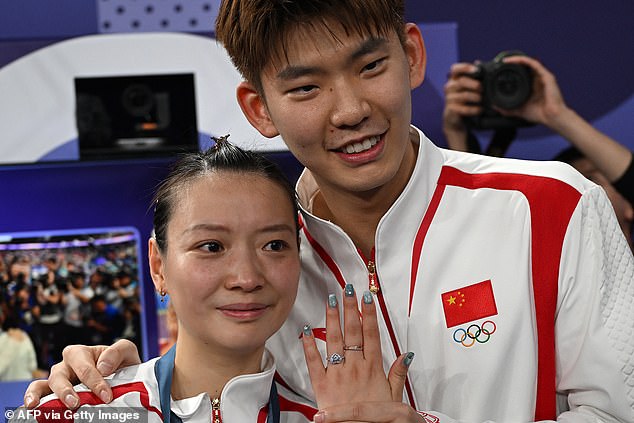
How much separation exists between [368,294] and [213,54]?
1.51 meters

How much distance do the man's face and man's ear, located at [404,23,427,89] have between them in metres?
0.08

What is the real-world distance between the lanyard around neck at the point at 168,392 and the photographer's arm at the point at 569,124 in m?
1.69

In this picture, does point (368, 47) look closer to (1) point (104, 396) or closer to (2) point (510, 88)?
(1) point (104, 396)

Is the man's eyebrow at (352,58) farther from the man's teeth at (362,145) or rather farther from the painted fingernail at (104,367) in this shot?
the painted fingernail at (104,367)

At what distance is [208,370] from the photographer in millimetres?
1534

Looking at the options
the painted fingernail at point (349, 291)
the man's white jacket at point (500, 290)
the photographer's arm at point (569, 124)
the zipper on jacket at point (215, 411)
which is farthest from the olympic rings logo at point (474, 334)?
the photographer's arm at point (569, 124)

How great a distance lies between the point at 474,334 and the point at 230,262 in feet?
1.39

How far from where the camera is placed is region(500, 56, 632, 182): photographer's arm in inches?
114

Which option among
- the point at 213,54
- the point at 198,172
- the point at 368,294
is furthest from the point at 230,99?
the point at 368,294

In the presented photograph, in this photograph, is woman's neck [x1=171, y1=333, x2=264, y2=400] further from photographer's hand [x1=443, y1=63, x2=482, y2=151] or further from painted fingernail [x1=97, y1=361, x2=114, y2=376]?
photographer's hand [x1=443, y1=63, x2=482, y2=151]

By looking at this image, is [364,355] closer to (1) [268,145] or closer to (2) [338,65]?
(2) [338,65]

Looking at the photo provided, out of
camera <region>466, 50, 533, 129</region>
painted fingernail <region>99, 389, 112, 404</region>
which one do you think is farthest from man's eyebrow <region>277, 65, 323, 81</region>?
camera <region>466, 50, 533, 129</region>

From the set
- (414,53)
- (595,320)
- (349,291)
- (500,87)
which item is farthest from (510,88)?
(349,291)

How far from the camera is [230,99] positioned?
2752 millimetres
